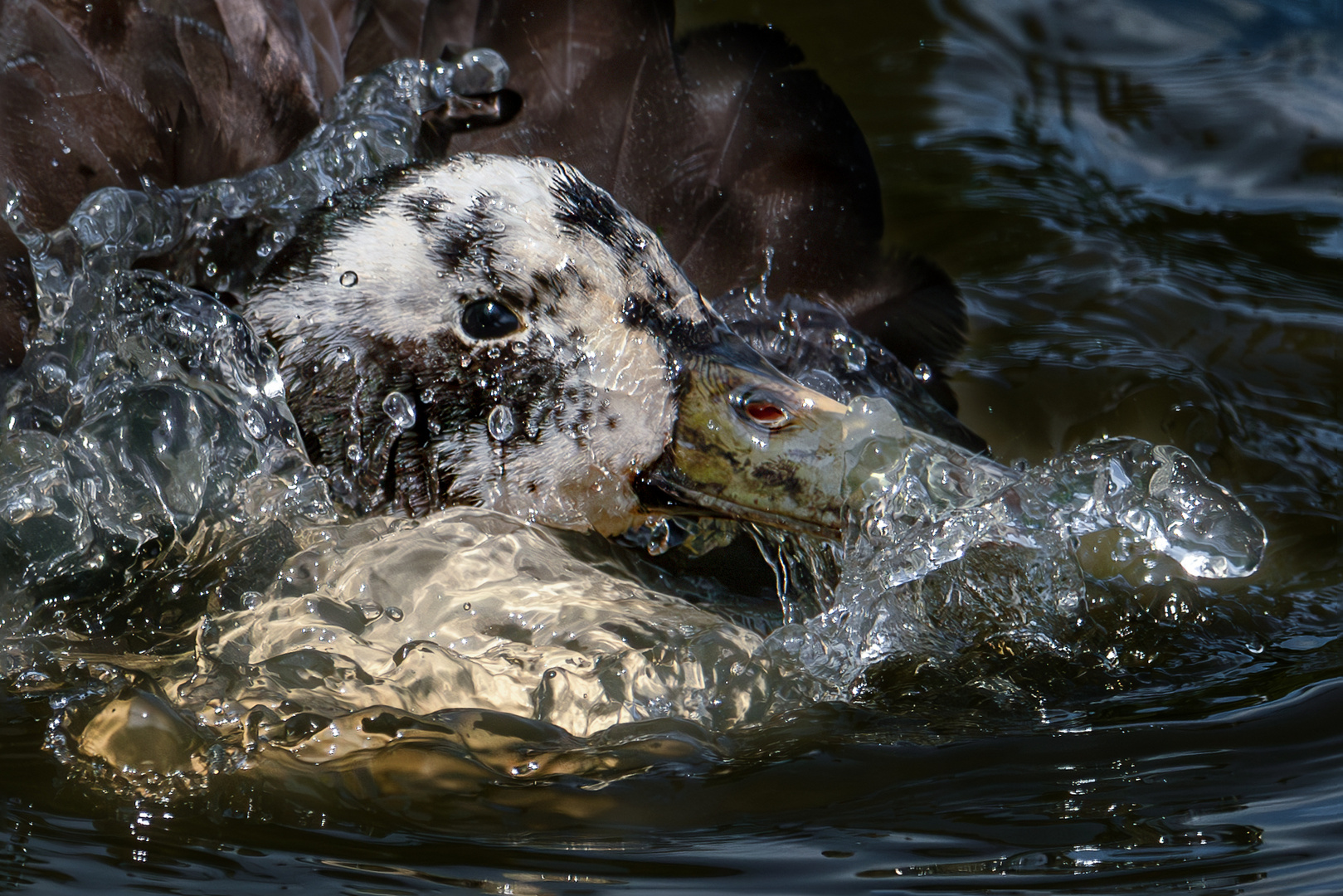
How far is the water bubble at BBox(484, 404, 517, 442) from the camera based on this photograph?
234 cm

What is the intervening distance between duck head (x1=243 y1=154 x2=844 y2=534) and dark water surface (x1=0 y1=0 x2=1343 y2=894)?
567 millimetres

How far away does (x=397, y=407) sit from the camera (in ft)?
7.73

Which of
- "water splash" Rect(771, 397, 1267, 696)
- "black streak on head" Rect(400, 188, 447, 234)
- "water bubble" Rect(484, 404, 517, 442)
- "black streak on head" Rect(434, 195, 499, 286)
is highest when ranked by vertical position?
"black streak on head" Rect(400, 188, 447, 234)

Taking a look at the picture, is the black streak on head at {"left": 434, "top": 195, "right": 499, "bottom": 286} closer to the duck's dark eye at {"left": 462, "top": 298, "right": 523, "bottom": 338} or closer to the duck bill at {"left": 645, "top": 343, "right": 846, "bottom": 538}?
the duck's dark eye at {"left": 462, "top": 298, "right": 523, "bottom": 338}

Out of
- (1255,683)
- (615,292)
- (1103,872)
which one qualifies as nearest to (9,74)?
(615,292)

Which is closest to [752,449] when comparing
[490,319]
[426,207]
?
[490,319]

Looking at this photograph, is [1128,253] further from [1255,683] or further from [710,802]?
[710,802]

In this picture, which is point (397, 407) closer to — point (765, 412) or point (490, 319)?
point (490, 319)

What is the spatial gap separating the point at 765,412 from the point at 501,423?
0.48 metres

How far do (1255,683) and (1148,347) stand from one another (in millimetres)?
1544

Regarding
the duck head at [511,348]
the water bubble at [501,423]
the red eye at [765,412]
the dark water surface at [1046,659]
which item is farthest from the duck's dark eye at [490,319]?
the dark water surface at [1046,659]

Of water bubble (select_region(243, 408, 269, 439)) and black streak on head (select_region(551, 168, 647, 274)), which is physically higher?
black streak on head (select_region(551, 168, 647, 274))

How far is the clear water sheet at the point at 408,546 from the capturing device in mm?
1956

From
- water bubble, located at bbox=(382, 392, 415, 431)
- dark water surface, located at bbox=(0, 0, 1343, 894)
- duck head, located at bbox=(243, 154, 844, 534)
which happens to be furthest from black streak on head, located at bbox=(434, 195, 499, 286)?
dark water surface, located at bbox=(0, 0, 1343, 894)
